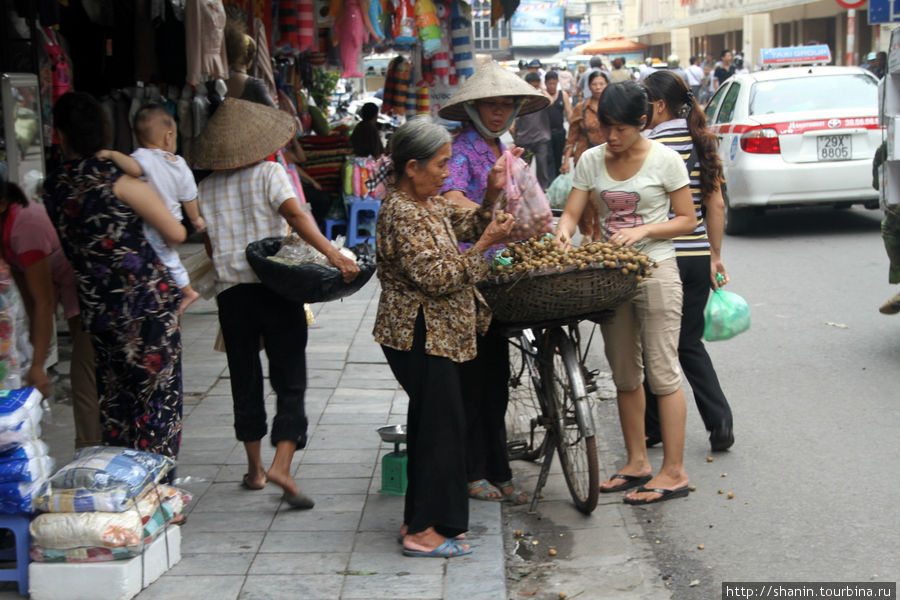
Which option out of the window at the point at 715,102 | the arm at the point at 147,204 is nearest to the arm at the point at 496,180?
the arm at the point at 147,204

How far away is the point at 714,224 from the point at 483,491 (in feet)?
5.83

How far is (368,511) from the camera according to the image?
191 inches

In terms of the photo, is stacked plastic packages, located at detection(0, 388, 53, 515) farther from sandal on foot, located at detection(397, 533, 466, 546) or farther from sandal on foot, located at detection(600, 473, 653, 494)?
sandal on foot, located at detection(600, 473, 653, 494)

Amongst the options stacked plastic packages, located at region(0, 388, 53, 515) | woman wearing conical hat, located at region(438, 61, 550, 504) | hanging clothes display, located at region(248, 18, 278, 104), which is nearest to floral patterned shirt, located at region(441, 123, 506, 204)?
woman wearing conical hat, located at region(438, 61, 550, 504)

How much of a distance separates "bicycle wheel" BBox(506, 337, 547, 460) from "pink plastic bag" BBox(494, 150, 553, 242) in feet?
2.56

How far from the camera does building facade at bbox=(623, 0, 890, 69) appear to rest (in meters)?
32.8

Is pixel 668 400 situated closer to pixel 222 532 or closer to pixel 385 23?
pixel 222 532

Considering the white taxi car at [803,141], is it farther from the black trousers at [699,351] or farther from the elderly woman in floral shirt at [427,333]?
the elderly woman in floral shirt at [427,333]

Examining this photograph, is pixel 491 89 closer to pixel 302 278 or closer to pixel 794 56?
pixel 302 278

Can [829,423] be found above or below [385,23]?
below

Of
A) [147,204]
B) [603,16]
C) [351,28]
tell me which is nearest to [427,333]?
[147,204]

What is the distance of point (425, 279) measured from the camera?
4.06 meters

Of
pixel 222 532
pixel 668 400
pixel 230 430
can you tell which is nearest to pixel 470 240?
pixel 668 400

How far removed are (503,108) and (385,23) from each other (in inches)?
287
